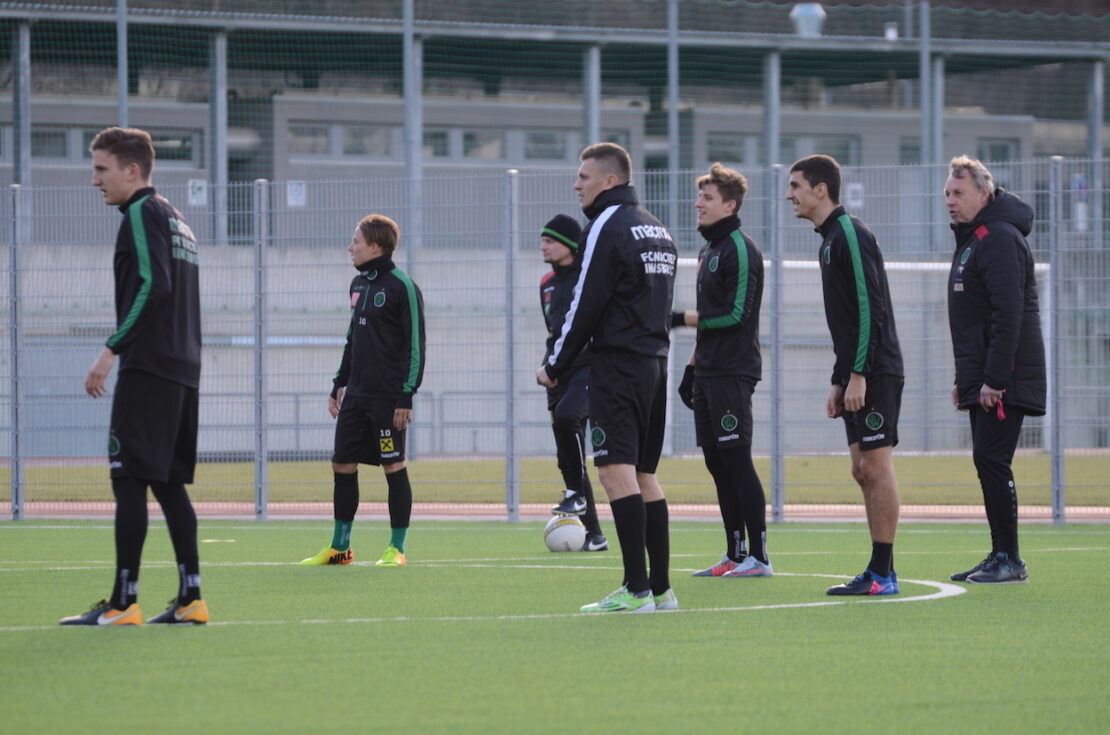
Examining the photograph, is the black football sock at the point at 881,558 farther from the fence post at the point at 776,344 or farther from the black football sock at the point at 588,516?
the fence post at the point at 776,344

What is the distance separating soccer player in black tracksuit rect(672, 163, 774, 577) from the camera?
27.5 feet

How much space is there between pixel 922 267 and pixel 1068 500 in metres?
2.56

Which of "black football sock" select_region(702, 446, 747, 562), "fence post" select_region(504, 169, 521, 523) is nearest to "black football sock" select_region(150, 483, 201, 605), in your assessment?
"black football sock" select_region(702, 446, 747, 562)

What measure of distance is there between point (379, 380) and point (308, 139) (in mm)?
20514

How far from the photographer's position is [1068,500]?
14578 millimetres

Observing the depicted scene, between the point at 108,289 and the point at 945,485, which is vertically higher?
the point at 108,289

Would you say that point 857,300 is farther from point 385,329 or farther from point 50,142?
point 50,142

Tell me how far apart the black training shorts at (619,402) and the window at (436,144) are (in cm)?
2438

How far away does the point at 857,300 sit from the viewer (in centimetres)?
738

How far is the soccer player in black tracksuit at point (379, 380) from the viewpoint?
934cm

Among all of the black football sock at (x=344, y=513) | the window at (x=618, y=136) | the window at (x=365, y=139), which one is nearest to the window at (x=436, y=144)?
the window at (x=365, y=139)

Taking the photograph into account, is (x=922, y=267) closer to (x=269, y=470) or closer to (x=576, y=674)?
(x=269, y=470)

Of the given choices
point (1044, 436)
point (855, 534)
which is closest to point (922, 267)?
point (1044, 436)

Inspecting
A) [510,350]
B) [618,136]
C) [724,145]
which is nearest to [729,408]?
[510,350]
